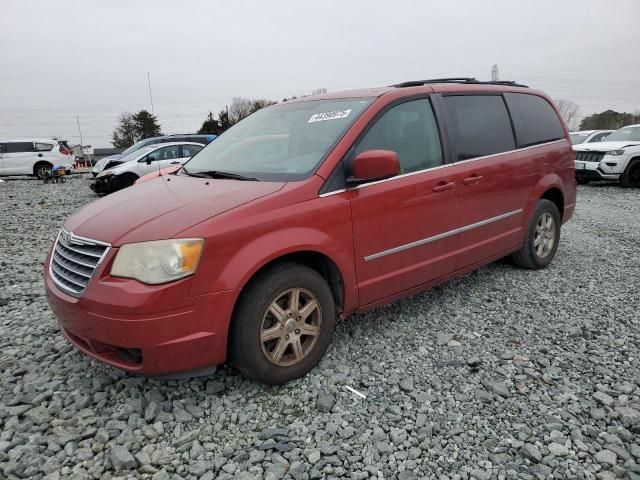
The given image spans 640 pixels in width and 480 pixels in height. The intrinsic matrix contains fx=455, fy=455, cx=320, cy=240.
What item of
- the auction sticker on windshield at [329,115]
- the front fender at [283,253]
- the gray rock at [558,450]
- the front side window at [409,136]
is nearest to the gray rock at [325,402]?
the front fender at [283,253]

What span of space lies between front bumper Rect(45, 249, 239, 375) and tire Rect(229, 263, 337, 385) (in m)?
0.11

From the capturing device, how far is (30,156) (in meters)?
19.3

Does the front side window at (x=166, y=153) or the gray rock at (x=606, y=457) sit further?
the front side window at (x=166, y=153)

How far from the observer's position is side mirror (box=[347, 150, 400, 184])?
2768 mm

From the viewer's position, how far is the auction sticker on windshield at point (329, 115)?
3190mm

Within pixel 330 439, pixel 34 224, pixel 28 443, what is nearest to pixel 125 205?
pixel 28 443

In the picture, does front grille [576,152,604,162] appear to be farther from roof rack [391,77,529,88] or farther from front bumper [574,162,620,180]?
roof rack [391,77,529,88]

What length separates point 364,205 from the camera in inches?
115

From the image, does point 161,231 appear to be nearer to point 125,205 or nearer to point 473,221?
point 125,205

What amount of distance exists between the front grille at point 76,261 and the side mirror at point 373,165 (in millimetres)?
1490

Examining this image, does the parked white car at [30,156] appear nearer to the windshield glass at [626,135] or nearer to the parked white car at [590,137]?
the parked white car at [590,137]

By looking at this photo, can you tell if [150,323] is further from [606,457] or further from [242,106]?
[242,106]

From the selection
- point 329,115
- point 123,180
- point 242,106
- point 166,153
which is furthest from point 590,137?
point 242,106

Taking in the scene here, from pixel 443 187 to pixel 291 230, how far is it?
138 cm
